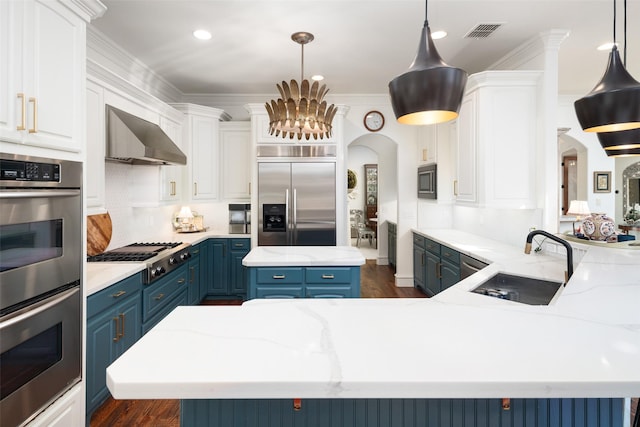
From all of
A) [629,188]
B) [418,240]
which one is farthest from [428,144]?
[629,188]

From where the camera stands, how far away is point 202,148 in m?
4.61

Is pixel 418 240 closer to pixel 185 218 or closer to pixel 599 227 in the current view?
pixel 599 227

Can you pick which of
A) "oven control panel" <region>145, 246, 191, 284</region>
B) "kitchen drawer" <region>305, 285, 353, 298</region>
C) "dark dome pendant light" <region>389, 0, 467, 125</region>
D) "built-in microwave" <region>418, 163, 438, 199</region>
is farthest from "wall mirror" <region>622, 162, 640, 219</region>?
"oven control panel" <region>145, 246, 191, 284</region>

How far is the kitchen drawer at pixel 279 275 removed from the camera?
2.86m

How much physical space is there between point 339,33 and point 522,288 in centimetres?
252

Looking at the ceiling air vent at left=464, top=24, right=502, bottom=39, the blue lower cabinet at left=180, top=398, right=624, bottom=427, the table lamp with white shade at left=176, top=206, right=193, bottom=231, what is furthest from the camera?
the table lamp with white shade at left=176, top=206, right=193, bottom=231

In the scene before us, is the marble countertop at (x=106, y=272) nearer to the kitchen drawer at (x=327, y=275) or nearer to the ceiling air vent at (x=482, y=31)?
the kitchen drawer at (x=327, y=275)

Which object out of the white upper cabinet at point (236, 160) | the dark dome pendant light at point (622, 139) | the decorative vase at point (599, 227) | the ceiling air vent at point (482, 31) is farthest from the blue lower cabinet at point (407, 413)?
the white upper cabinet at point (236, 160)

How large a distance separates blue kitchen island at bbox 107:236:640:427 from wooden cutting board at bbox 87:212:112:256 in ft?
7.59

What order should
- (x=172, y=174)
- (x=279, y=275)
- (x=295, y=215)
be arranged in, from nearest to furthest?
(x=279, y=275), (x=172, y=174), (x=295, y=215)

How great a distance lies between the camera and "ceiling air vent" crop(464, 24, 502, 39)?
2.97 m

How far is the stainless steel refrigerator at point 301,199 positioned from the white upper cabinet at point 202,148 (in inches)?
28.8

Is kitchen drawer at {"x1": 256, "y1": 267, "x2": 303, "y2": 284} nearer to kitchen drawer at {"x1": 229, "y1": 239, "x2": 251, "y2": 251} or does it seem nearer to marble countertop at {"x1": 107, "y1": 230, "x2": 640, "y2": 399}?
marble countertop at {"x1": 107, "y1": 230, "x2": 640, "y2": 399}

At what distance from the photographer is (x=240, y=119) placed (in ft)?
17.0
